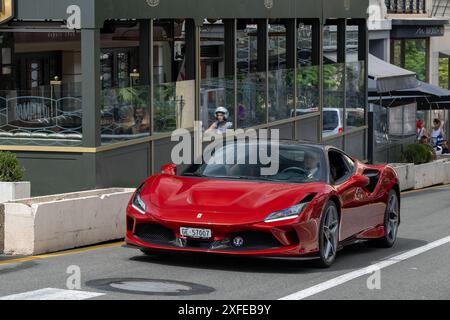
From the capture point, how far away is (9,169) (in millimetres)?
16484

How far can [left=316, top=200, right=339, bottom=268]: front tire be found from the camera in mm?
12281

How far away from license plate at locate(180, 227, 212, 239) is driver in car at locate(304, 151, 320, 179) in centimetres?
168

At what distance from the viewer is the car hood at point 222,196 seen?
39.3 ft

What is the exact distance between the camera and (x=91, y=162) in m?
17.8

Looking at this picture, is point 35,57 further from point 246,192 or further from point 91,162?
point 246,192

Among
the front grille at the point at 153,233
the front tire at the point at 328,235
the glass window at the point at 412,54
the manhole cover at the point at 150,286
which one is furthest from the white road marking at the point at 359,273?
the glass window at the point at 412,54

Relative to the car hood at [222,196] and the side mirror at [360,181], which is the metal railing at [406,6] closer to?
the side mirror at [360,181]

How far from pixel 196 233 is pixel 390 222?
3.76 metres

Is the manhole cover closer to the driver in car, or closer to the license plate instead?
the license plate

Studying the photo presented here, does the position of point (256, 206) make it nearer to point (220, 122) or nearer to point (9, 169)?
point (9, 169)

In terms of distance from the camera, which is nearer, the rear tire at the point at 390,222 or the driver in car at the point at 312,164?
the driver in car at the point at 312,164

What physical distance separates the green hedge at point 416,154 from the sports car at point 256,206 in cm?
1957

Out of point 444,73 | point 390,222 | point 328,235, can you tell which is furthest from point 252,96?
point 444,73

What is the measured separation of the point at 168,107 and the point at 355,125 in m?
12.3
